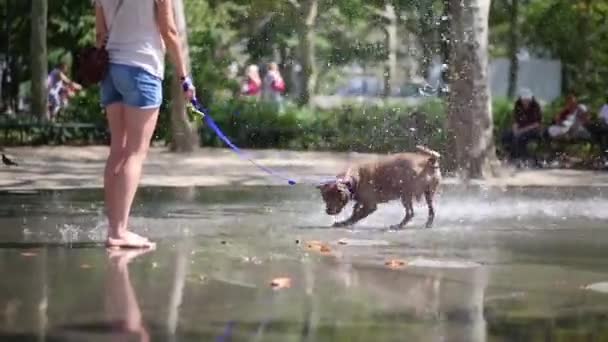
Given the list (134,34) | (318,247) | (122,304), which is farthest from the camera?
(318,247)

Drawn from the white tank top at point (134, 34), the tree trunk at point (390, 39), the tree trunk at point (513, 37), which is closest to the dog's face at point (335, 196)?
the white tank top at point (134, 34)

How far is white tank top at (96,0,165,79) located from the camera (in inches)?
331

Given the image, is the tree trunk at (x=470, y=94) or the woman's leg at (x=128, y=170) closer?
the woman's leg at (x=128, y=170)

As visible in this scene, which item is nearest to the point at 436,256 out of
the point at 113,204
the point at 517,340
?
the point at 113,204

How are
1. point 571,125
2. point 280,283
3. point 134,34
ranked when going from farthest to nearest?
point 571,125, point 134,34, point 280,283

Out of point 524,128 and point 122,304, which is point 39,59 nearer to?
point 524,128

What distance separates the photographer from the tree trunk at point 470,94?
1778cm

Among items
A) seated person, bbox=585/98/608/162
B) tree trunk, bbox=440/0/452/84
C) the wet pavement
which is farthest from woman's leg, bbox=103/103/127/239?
seated person, bbox=585/98/608/162

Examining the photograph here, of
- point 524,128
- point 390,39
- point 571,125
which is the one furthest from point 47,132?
point 390,39

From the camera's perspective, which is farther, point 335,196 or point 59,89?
point 59,89

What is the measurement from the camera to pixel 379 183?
34.3 ft

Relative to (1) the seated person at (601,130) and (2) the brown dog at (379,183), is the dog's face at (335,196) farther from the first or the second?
(1) the seated person at (601,130)

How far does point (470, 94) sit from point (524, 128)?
4.20m

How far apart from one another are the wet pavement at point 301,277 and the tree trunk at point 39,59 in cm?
1602
